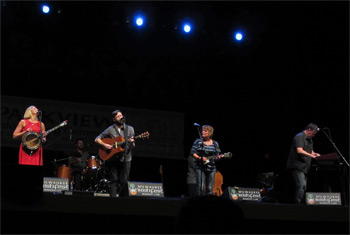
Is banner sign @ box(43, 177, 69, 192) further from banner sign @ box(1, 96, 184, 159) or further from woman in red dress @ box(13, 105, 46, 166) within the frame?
banner sign @ box(1, 96, 184, 159)

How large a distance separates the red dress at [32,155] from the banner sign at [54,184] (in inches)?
42.2

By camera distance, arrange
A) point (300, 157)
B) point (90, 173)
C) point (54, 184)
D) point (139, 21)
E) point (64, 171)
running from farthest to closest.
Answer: point (139, 21), point (64, 171), point (90, 173), point (300, 157), point (54, 184)

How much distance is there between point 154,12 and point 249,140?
17.1ft

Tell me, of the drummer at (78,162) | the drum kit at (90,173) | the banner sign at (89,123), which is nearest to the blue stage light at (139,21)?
the banner sign at (89,123)

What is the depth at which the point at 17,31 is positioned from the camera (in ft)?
36.2

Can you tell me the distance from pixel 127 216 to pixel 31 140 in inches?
161

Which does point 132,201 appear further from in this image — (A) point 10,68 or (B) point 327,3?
(A) point 10,68

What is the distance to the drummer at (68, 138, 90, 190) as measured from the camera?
11.2 meters

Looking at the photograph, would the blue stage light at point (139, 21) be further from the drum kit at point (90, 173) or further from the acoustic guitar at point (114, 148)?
the acoustic guitar at point (114, 148)

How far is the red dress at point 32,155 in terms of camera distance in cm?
730

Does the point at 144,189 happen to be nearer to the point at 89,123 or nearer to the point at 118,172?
the point at 118,172

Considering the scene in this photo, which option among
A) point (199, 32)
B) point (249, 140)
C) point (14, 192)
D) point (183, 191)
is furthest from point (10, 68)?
point (14, 192)

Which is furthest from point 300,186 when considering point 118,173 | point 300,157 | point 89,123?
point 89,123

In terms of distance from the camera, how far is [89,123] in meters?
11.9
